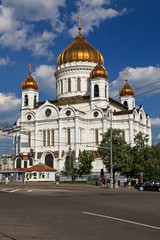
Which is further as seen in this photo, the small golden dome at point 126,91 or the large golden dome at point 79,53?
the small golden dome at point 126,91

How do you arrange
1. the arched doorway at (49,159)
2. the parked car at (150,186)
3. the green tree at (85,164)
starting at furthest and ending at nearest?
the arched doorway at (49,159) → the green tree at (85,164) → the parked car at (150,186)

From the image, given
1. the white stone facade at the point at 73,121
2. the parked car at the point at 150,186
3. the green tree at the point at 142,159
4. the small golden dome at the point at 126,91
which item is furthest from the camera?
the small golden dome at the point at 126,91

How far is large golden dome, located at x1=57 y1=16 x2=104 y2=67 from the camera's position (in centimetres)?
6731

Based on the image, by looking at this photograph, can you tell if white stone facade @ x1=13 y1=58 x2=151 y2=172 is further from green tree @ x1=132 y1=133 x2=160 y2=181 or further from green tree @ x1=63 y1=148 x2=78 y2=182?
green tree @ x1=132 y1=133 x2=160 y2=181

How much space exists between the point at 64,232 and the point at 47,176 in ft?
146

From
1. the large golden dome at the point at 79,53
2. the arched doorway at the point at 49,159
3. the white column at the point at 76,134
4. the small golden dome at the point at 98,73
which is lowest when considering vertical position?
the arched doorway at the point at 49,159

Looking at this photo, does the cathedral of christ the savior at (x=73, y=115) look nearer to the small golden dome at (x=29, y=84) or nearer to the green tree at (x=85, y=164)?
the small golden dome at (x=29, y=84)

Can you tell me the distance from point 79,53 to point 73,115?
16.2 metres

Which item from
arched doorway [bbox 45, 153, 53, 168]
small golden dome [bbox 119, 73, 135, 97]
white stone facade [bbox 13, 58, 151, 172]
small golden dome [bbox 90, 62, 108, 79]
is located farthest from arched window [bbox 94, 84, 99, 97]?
arched doorway [bbox 45, 153, 53, 168]

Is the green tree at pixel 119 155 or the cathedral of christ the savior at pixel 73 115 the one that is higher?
the cathedral of christ the savior at pixel 73 115

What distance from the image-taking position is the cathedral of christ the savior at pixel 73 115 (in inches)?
2306

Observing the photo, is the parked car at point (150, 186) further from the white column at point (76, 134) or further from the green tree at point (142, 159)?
the white column at point (76, 134)

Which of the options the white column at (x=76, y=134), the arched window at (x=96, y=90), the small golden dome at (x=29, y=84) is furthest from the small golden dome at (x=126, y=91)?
the small golden dome at (x=29, y=84)

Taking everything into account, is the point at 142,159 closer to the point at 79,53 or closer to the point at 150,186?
the point at 150,186
